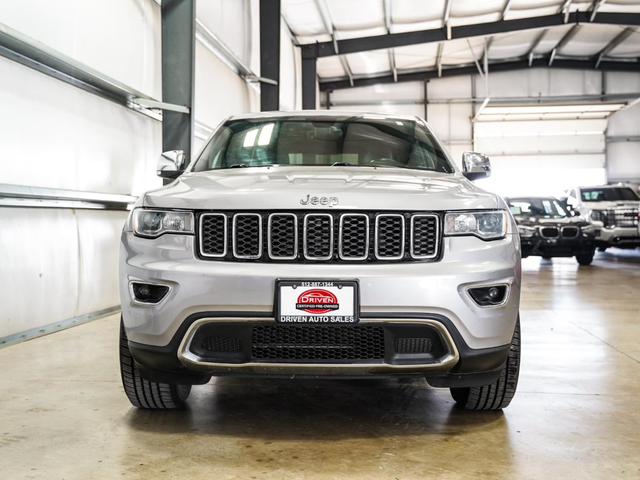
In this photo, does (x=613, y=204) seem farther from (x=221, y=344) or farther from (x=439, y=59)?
(x=221, y=344)

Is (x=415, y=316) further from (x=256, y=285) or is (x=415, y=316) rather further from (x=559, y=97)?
(x=559, y=97)

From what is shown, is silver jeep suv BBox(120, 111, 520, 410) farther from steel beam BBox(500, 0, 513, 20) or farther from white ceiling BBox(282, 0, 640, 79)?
steel beam BBox(500, 0, 513, 20)

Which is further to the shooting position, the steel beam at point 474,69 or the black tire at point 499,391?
the steel beam at point 474,69

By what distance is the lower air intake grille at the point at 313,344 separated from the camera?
2.68m

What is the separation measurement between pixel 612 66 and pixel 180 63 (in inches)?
755

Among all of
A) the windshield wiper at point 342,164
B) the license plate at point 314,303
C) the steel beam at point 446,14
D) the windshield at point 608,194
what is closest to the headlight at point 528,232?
the windshield at point 608,194

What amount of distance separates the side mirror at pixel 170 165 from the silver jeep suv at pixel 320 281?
855mm

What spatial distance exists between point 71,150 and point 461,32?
12.3m

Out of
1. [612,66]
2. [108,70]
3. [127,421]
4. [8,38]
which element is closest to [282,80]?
[108,70]

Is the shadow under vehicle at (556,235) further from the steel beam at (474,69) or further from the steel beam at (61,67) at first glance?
the steel beam at (474,69)

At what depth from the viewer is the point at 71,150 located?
19.2 feet

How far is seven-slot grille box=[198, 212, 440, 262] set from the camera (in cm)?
273

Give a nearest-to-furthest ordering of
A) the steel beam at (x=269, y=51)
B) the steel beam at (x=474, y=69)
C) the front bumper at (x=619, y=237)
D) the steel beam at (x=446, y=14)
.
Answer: the steel beam at (x=269, y=51) < the front bumper at (x=619, y=237) < the steel beam at (x=446, y=14) < the steel beam at (x=474, y=69)

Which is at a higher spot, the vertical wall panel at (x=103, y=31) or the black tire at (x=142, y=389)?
the vertical wall panel at (x=103, y=31)
